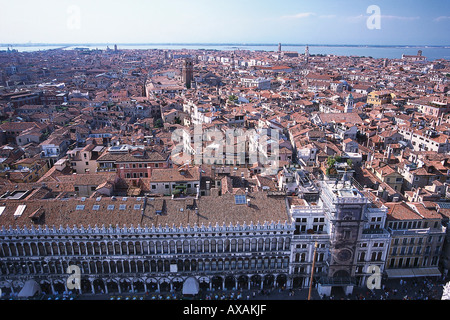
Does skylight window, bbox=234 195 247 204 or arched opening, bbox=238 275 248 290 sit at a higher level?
skylight window, bbox=234 195 247 204

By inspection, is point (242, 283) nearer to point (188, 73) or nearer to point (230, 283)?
point (230, 283)

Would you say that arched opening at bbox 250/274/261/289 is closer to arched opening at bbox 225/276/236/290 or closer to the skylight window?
Answer: arched opening at bbox 225/276/236/290

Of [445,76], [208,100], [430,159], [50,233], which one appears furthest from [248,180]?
[445,76]

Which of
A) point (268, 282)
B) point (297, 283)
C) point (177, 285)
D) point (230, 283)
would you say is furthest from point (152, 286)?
point (297, 283)

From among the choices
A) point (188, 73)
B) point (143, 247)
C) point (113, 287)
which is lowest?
point (113, 287)

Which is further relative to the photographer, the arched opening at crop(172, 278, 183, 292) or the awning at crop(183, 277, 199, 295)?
the arched opening at crop(172, 278, 183, 292)

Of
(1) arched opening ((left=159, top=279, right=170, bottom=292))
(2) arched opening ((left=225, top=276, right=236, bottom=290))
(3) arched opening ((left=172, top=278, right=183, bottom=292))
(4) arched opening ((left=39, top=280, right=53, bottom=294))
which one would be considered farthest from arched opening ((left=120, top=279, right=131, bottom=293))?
(2) arched opening ((left=225, top=276, right=236, bottom=290))

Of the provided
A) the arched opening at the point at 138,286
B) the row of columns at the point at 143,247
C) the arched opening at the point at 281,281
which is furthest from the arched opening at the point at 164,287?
the arched opening at the point at 281,281
